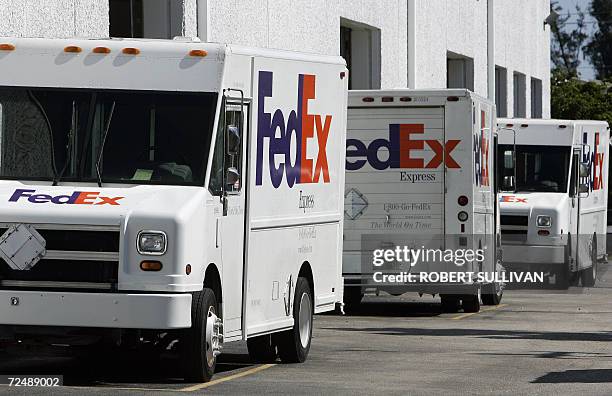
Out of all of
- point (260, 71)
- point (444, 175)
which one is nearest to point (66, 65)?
point (260, 71)

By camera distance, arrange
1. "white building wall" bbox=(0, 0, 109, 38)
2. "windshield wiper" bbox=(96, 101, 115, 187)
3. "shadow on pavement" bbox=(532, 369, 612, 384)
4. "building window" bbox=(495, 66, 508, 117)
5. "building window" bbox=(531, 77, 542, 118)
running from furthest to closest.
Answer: "building window" bbox=(531, 77, 542, 118), "building window" bbox=(495, 66, 508, 117), "white building wall" bbox=(0, 0, 109, 38), "shadow on pavement" bbox=(532, 369, 612, 384), "windshield wiper" bbox=(96, 101, 115, 187)

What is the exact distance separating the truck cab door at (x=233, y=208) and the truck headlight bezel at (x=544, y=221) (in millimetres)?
14067

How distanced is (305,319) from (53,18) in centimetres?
622

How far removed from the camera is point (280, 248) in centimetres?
1530

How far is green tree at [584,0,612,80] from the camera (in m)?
150

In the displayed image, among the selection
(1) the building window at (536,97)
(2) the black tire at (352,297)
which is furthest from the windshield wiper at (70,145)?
(1) the building window at (536,97)

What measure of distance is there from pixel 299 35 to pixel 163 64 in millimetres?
14950

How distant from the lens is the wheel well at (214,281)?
44.2 ft

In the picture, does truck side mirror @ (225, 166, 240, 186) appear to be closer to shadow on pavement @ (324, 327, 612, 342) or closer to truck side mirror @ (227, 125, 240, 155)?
truck side mirror @ (227, 125, 240, 155)

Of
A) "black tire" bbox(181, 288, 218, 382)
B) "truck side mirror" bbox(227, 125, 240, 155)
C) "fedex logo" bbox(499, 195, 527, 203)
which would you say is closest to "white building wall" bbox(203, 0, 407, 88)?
"fedex logo" bbox(499, 195, 527, 203)

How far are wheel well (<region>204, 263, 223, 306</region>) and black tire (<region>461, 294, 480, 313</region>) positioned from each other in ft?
33.0

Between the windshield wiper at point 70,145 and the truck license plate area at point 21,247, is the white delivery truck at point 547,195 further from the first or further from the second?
the truck license plate area at point 21,247

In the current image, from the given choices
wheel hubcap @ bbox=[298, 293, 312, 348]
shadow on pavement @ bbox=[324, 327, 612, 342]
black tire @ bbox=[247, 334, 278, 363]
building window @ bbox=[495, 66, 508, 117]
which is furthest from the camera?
building window @ bbox=[495, 66, 508, 117]

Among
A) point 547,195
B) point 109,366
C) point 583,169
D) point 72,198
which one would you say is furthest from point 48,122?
point 583,169
